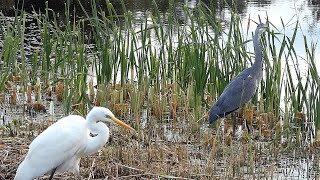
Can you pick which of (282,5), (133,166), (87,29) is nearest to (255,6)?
(282,5)

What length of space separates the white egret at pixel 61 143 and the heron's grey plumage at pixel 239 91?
2.11 metres

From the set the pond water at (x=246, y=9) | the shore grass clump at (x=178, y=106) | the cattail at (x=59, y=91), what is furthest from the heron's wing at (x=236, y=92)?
the pond water at (x=246, y=9)

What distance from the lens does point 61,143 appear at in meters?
4.33

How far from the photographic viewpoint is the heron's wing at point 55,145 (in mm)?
4297

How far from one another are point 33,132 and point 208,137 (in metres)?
1.60

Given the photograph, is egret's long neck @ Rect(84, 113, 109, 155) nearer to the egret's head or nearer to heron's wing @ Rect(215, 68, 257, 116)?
the egret's head

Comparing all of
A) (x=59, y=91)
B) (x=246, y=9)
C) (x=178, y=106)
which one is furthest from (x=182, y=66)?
(x=246, y=9)

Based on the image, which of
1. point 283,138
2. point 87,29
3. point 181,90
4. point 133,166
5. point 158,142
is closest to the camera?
A: point 133,166

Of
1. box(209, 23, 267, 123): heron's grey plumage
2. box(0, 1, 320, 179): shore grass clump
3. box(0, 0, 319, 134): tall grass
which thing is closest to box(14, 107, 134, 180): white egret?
box(0, 1, 320, 179): shore grass clump

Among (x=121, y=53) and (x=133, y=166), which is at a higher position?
(x=121, y=53)

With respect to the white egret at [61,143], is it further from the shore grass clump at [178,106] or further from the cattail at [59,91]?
the cattail at [59,91]

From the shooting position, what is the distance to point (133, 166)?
195 inches

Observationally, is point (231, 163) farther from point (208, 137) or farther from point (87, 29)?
point (87, 29)

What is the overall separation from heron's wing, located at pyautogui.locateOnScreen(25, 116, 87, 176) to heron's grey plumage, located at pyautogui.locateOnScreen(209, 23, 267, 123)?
2.23 m
